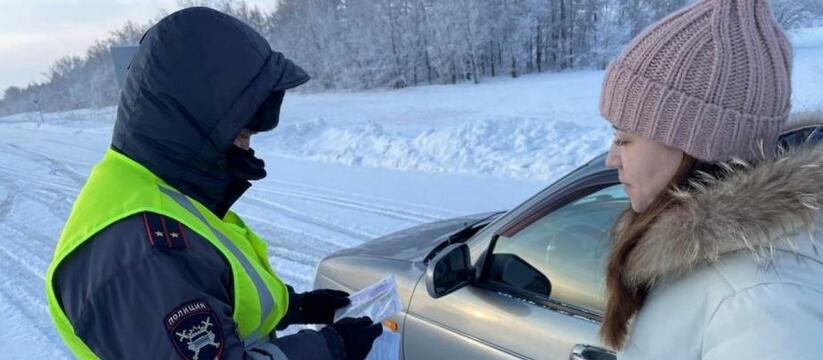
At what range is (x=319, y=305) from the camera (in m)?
2.17

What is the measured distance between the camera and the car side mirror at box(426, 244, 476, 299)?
217 centimetres

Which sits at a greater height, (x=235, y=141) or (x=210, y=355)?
(x=235, y=141)

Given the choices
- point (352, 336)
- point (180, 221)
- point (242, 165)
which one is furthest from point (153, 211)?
point (352, 336)

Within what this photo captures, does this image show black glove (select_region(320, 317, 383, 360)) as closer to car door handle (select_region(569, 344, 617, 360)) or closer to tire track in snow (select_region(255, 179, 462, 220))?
car door handle (select_region(569, 344, 617, 360))

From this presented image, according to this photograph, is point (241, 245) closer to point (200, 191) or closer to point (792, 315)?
point (200, 191)

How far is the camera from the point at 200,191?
150 centimetres

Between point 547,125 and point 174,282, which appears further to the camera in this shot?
point 547,125

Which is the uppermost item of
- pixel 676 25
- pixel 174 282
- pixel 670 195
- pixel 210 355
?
pixel 676 25

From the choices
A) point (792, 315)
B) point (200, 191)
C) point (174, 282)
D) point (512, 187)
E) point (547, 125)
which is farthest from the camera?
point (547, 125)

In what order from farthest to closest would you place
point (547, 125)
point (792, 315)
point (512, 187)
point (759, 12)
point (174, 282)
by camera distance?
point (547, 125)
point (512, 187)
point (174, 282)
point (759, 12)
point (792, 315)

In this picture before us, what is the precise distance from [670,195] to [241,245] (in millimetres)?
1062

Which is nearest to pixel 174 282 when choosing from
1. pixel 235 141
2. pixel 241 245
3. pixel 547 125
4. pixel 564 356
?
pixel 241 245

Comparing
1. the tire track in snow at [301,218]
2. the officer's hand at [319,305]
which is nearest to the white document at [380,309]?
the officer's hand at [319,305]

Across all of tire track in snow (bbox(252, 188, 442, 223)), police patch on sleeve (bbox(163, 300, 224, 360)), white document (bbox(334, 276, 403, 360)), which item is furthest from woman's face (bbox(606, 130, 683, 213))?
tire track in snow (bbox(252, 188, 442, 223))
